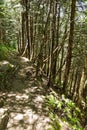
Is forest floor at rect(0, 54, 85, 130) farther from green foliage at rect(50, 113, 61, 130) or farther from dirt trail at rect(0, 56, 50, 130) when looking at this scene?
green foliage at rect(50, 113, 61, 130)

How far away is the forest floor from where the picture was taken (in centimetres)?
655

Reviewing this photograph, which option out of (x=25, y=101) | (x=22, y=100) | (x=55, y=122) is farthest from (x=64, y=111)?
(x=22, y=100)

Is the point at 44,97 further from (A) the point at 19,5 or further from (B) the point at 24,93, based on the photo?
(A) the point at 19,5

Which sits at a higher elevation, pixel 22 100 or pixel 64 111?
pixel 22 100

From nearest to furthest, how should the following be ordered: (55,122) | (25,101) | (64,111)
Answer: (55,122) < (64,111) < (25,101)

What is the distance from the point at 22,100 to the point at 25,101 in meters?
0.15

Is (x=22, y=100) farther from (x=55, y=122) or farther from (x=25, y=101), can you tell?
(x=55, y=122)

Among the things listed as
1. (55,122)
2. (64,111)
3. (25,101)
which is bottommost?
(64,111)

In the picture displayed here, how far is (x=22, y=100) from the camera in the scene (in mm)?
8266

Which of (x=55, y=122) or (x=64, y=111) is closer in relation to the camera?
(x=55, y=122)

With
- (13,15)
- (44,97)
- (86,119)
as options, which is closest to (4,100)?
(44,97)

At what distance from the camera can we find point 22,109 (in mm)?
7492

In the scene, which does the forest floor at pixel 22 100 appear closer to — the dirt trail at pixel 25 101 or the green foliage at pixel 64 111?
the dirt trail at pixel 25 101

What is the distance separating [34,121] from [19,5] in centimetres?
1021
